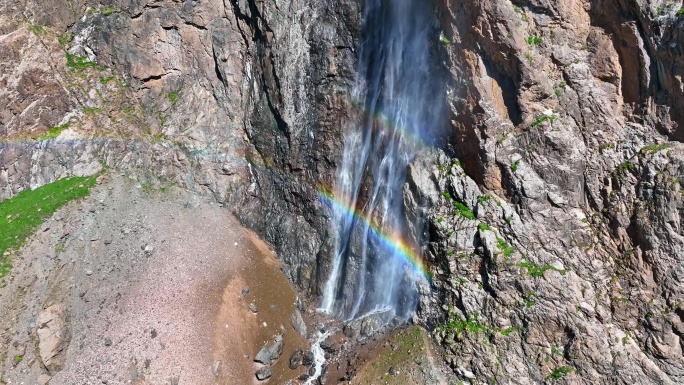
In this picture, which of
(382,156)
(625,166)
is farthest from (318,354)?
(625,166)

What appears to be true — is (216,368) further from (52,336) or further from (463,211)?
(463,211)

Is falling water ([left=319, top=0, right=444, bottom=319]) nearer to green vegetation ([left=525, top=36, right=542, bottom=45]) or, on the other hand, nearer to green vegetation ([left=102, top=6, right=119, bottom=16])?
green vegetation ([left=525, top=36, right=542, bottom=45])

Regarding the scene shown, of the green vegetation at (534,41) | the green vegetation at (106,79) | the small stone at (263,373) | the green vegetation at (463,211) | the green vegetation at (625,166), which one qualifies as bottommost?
the small stone at (263,373)

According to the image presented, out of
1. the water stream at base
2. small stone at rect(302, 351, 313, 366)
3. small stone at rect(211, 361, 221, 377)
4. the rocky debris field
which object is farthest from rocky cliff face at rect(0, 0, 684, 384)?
small stone at rect(211, 361, 221, 377)

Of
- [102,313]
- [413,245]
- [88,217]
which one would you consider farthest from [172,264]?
[413,245]

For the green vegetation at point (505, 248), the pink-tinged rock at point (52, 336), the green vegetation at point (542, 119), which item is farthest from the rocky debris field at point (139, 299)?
the green vegetation at point (542, 119)

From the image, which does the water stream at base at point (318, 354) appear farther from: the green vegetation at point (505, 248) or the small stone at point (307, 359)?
the green vegetation at point (505, 248)

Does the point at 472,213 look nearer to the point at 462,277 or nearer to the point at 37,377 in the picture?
the point at 462,277
